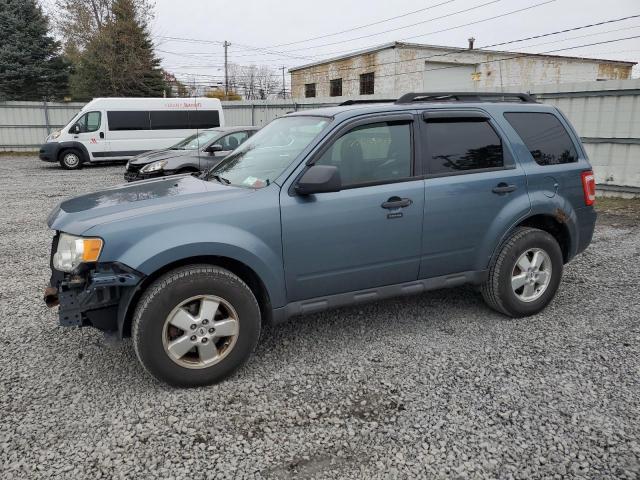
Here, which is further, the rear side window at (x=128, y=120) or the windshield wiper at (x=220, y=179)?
the rear side window at (x=128, y=120)

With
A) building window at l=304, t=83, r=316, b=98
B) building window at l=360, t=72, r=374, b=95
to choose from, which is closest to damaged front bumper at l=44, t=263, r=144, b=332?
building window at l=360, t=72, r=374, b=95

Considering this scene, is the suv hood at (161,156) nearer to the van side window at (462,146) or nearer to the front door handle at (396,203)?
the van side window at (462,146)

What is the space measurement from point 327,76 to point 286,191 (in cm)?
3103

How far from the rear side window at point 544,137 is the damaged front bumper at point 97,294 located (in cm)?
334

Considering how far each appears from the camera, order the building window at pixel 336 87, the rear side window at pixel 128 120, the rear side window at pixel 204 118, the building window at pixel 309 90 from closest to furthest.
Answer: the rear side window at pixel 128 120, the rear side window at pixel 204 118, the building window at pixel 336 87, the building window at pixel 309 90

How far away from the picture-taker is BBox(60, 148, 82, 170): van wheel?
16906 millimetres

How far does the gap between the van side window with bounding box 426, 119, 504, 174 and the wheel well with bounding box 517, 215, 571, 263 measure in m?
0.61

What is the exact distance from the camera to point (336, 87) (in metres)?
32.0

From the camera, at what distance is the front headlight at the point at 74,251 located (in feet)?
9.49

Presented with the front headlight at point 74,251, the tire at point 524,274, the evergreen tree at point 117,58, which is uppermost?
the evergreen tree at point 117,58

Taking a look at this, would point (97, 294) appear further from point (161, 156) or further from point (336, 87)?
point (336, 87)

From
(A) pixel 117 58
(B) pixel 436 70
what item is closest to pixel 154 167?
(B) pixel 436 70

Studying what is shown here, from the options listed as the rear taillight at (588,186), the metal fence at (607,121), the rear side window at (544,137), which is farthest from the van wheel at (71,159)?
the rear taillight at (588,186)

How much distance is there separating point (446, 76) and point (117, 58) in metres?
19.8
